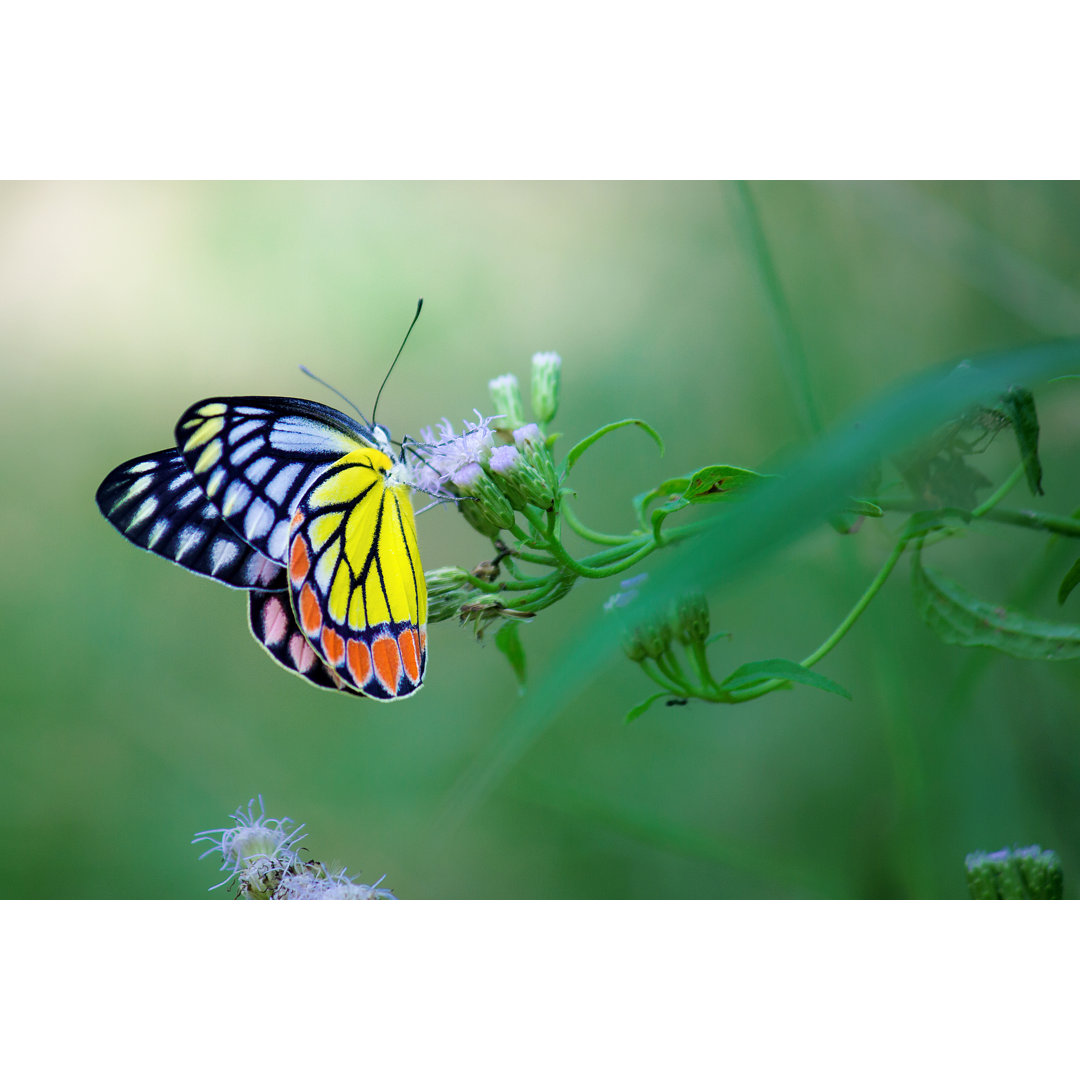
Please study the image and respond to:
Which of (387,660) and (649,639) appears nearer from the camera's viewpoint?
(649,639)

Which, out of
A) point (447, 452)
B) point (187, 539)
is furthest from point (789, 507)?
point (187, 539)

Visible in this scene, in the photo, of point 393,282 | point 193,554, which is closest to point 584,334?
point 393,282

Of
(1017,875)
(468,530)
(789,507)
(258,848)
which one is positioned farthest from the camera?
(468,530)

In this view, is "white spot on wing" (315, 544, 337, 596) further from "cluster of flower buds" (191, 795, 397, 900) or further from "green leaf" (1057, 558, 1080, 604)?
"green leaf" (1057, 558, 1080, 604)

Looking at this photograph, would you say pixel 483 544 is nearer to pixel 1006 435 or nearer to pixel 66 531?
pixel 66 531

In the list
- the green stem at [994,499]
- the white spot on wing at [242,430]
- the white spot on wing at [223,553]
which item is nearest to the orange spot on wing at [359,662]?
the white spot on wing at [223,553]

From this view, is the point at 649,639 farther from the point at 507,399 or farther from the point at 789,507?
the point at 789,507
